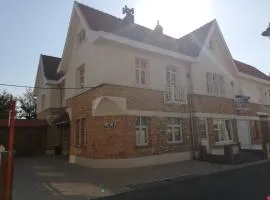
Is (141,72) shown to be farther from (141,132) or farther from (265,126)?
(265,126)

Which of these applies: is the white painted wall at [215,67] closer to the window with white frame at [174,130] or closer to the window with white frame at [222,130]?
the window with white frame at [222,130]

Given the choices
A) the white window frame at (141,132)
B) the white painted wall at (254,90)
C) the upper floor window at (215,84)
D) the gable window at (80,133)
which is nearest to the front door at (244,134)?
the white painted wall at (254,90)

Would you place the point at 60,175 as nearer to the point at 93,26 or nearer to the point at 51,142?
the point at 93,26

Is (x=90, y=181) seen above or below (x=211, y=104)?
below

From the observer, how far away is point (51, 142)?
75.9ft

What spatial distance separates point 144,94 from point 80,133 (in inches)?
194

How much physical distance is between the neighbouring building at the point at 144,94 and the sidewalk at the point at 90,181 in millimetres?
1860

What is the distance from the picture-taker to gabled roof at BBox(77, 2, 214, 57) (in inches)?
596

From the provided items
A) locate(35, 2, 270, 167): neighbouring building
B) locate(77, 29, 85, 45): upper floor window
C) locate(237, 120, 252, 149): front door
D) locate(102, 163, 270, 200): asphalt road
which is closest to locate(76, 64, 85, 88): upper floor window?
locate(35, 2, 270, 167): neighbouring building

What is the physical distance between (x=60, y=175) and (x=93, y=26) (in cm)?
835

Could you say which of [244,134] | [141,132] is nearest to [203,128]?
[141,132]

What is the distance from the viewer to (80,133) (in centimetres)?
1612

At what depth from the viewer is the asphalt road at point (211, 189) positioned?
299 inches

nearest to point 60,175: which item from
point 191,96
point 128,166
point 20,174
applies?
point 20,174
